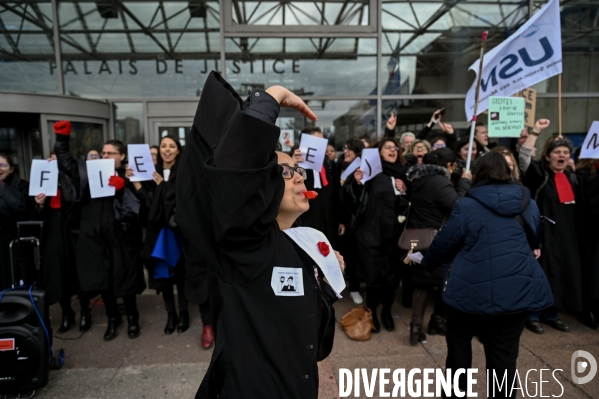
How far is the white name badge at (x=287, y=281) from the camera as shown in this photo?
139 cm

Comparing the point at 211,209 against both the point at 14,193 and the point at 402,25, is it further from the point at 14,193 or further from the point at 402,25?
the point at 402,25

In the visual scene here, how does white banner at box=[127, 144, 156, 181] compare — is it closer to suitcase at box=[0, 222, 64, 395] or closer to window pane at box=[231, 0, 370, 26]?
suitcase at box=[0, 222, 64, 395]

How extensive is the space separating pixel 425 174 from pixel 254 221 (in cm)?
309

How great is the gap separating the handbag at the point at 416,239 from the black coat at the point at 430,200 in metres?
0.05

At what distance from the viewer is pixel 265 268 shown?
4.45 ft

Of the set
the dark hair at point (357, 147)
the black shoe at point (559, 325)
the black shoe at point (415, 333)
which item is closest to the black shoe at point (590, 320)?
the black shoe at point (559, 325)

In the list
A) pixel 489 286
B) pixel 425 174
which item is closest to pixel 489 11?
pixel 425 174

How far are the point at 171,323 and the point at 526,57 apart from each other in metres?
4.82

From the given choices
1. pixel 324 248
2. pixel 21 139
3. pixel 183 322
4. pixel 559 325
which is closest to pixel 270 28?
pixel 21 139

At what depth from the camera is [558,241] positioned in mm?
4430

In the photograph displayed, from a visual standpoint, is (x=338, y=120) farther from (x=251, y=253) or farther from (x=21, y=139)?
(x=251, y=253)

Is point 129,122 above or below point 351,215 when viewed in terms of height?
above

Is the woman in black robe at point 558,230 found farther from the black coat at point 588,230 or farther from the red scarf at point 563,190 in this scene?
the black coat at point 588,230

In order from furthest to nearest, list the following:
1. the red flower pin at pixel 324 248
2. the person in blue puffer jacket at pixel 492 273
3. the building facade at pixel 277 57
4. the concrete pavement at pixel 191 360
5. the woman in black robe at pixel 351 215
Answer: the building facade at pixel 277 57
the woman in black robe at pixel 351 215
the concrete pavement at pixel 191 360
the person in blue puffer jacket at pixel 492 273
the red flower pin at pixel 324 248
